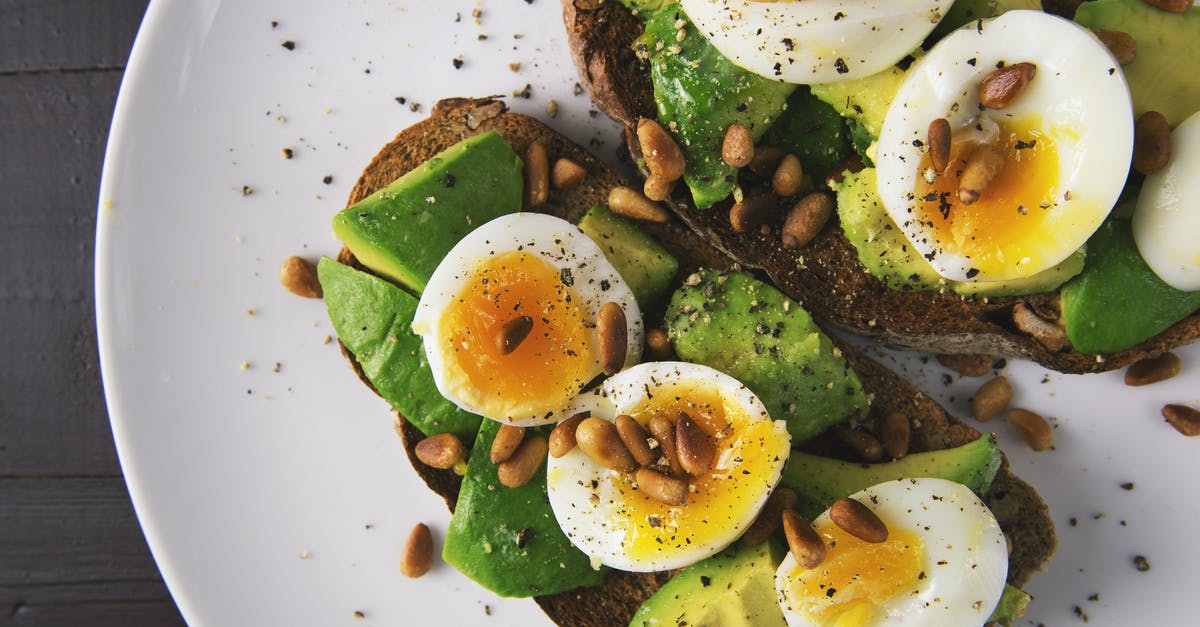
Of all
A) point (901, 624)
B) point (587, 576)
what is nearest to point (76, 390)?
point (587, 576)

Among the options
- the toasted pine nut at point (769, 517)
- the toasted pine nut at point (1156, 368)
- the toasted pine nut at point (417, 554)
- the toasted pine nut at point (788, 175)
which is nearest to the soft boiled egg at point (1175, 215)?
the toasted pine nut at point (1156, 368)

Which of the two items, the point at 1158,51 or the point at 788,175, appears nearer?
the point at 1158,51

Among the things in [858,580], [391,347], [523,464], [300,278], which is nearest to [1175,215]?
[858,580]

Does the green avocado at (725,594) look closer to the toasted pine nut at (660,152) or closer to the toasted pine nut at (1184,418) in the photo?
the toasted pine nut at (660,152)

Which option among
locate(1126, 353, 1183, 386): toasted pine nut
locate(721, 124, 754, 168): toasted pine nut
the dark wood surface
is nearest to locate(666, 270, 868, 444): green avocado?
locate(721, 124, 754, 168): toasted pine nut

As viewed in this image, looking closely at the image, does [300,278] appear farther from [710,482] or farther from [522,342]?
[710,482]

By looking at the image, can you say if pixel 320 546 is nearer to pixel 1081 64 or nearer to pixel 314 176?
pixel 314 176
